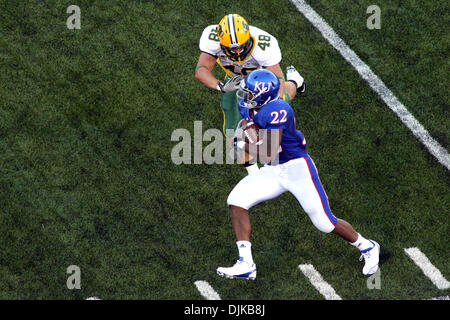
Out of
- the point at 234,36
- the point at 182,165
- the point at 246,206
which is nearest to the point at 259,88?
the point at 234,36

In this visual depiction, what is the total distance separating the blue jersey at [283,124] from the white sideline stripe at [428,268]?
1531 mm

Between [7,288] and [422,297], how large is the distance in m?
3.89

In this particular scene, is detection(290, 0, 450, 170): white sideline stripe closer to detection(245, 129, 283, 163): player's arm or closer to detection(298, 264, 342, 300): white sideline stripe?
detection(298, 264, 342, 300): white sideline stripe

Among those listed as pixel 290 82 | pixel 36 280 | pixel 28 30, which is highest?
pixel 28 30

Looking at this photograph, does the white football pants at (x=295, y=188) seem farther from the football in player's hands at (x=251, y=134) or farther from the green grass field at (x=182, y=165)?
the green grass field at (x=182, y=165)

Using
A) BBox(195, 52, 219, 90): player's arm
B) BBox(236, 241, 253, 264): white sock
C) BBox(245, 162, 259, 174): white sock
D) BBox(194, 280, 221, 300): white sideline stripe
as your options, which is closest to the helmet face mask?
BBox(195, 52, 219, 90): player's arm

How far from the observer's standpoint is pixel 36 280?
723cm

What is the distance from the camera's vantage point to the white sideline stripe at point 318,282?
7.19m

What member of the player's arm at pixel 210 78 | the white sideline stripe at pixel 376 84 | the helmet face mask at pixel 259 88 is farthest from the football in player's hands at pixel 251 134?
the white sideline stripe at pixel 376 84

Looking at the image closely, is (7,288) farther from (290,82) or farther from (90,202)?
(290,82)

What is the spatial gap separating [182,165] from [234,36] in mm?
1591

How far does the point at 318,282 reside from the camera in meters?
7.30

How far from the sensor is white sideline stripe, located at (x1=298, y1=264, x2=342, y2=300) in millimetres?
7188

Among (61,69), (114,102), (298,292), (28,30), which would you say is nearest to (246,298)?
(298,292)
